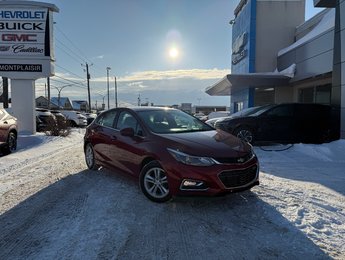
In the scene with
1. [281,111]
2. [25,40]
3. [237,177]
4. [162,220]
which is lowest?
[162,220]

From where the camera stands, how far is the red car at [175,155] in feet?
17.4

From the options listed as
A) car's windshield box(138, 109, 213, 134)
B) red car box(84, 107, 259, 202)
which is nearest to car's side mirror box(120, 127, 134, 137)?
red car box(84, 107, 259, 202)

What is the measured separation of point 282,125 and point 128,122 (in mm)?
7087

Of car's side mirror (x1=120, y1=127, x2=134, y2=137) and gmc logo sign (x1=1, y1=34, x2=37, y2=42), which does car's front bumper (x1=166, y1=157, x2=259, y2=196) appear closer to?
car's side mirror (x1=120, y1=127, x2=134, y2=137)

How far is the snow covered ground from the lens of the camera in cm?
411

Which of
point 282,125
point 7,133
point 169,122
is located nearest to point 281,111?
point 282,125

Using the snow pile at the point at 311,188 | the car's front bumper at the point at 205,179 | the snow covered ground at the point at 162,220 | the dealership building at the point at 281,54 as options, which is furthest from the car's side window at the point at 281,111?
the car's front bumper at the point at 205,179

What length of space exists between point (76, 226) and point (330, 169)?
651cm

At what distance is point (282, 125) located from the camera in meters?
12.5

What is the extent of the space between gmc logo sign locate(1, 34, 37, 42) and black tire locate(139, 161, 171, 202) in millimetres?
14336

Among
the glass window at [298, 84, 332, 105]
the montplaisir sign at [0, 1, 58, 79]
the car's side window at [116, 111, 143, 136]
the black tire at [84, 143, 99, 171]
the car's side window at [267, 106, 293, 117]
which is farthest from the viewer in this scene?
the glass window at [298, 84, 332, 105]

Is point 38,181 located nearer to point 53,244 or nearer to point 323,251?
point 53,244

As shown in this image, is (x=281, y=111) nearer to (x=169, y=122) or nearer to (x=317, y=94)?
(x=169, y=122)

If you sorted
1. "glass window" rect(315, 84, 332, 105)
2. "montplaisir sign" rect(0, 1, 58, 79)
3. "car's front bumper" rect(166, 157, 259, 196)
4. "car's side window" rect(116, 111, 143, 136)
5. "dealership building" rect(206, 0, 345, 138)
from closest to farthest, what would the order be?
1. "car's front bumper" rect(166, 157, 259, 196)
2. "car's side window" rect(116, 111, 143, 136)
3. "montplaisir sign" rect(0, 1, 58, 79)
4. "dealership building" rect(206, 0, 345, 138)
5. "glass window" rect(315, 84, 332, 105)
